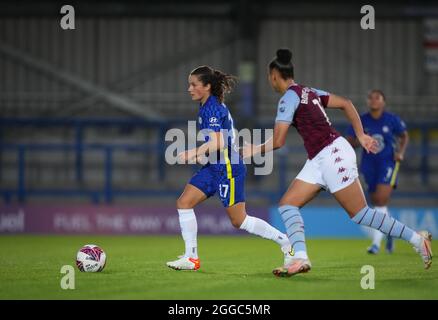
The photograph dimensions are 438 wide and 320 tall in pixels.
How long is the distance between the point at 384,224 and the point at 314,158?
0.92 meters

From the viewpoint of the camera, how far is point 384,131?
12.4m

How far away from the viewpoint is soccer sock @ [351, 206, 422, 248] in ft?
27.4

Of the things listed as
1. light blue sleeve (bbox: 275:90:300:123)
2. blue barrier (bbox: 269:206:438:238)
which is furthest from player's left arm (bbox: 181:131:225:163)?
blue barrier (bbox: 269:206:438:238)

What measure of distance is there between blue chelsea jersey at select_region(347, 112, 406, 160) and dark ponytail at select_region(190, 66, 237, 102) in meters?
3.73

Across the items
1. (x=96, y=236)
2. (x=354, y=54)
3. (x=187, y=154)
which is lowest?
(x=96, y=236)

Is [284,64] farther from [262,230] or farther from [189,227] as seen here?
[189,227]

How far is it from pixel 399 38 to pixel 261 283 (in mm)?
16940

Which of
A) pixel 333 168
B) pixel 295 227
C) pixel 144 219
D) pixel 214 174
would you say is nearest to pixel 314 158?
pixel 333 168

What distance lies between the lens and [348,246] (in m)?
13.8

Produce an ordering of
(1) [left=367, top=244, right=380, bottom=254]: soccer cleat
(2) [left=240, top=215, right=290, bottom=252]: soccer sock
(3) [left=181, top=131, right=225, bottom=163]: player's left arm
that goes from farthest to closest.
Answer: (1) [left=367, top=244, right=380, bottom=254]: soccer cleat → (2) [left=240, top=215, right=290, bottom=252]: soccer sock → (3) [left=181, top=131, right=225, bottom=163]: player's left arm

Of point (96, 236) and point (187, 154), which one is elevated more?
point (187, 154)

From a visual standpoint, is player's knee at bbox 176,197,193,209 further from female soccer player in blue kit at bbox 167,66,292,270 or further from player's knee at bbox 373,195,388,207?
player's knee at bbox 373,195,388,207
